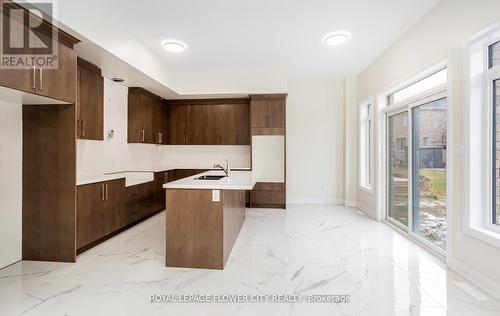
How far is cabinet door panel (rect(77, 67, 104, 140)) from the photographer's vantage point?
10.8 feet

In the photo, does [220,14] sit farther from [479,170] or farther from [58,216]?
[479,170]

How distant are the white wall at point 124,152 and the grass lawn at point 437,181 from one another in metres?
3.58

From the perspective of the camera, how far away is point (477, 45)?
7.57 ft

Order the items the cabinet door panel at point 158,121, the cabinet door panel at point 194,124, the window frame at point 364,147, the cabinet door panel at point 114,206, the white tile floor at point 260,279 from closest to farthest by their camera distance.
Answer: the white tile floor at point 260,279
the cabinet door panel at point 114,206
the cabinet door panel at point 158,121
the window frame at point 364,147
the cabinet door panel at point 194,124

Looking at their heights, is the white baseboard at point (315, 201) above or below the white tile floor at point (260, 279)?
above

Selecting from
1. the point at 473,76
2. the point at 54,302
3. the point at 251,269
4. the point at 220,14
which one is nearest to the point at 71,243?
the point at 54,302

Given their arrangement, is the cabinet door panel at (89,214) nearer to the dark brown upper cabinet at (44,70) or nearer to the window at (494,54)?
the dark brown upper cabinet at (44,70)

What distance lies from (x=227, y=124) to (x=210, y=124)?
1.29 ft

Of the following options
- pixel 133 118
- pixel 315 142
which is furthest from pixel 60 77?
→ pixel 315 142

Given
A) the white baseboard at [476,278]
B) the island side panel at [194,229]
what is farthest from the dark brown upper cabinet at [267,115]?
the white baseboard at [476,278]

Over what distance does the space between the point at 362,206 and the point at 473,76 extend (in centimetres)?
337

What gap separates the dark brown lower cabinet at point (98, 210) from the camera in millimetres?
2941

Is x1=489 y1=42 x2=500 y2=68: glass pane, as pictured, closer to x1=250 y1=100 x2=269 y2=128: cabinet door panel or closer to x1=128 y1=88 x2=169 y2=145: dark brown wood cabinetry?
x1=250 y1=100 x2=269 y2=128: cabinet door panel

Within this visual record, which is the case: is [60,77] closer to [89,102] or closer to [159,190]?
[89,102]
